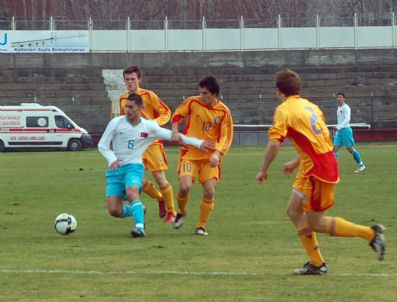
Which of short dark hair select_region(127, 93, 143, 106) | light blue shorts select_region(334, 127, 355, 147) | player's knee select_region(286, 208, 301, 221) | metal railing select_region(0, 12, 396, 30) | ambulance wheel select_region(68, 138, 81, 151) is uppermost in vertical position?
metal railing select_region(0, 12, 396, 30)

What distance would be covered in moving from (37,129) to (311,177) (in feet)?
135

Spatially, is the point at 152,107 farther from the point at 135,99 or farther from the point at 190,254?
the point at 190,254

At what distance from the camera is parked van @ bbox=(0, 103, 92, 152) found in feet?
164

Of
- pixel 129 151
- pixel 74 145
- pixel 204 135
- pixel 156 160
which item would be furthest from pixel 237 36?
pixel 129 151

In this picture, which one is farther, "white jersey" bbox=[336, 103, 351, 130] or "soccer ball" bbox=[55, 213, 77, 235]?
"white jersey" bbox=[336, 103, 351, 130]

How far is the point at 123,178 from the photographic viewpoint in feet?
44.3

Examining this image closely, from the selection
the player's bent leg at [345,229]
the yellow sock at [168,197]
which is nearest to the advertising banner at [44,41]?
the yellow sock at [168,197]

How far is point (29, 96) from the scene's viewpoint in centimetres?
5659

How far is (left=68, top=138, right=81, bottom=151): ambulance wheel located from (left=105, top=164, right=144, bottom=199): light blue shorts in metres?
36.3

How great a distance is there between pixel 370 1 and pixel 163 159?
72.0 m

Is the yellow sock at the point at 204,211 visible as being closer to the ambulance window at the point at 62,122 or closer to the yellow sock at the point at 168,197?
the yellow sock at the point at 168,197

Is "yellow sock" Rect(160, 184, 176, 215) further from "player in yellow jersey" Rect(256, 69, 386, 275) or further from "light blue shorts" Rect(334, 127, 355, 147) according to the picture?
"light blue shorts" Rect(334, 127, 355, 147)

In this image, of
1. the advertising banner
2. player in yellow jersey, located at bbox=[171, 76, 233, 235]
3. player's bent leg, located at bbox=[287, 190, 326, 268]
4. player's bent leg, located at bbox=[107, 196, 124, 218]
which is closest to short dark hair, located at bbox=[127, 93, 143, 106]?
player in yellow jersey, located at bbox=[171, 76, 233, 235]

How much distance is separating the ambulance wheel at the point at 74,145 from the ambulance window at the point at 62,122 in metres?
0.63
